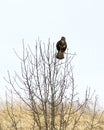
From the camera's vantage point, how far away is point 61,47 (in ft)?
29.5

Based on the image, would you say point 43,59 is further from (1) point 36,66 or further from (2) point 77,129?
(2) point 77,129

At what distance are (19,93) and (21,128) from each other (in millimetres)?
8758

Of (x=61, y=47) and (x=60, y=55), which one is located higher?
(x=61, y=47)

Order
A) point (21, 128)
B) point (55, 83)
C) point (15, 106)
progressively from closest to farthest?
point (55, 83)
point (21, 128)
point (15, 106)

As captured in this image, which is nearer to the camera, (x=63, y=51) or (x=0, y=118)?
(x=63, y=51)

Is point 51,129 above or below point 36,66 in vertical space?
below

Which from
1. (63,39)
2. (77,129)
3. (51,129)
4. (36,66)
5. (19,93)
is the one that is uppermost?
(63,39)

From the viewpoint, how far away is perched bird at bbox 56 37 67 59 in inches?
351

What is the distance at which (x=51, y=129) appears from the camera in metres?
8.82

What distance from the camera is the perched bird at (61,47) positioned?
8.91 meters

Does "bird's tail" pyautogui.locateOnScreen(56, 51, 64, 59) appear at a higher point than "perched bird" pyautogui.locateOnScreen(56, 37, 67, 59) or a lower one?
lower

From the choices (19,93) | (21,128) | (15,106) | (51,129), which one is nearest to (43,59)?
(19,93)

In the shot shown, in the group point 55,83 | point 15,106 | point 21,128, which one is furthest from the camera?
point 15,106

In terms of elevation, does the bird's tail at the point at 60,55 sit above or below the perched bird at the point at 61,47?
below
